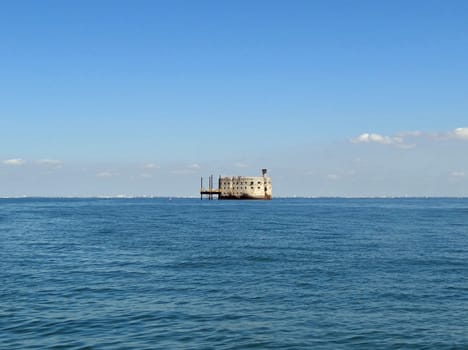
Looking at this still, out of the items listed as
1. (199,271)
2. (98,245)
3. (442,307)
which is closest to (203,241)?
(98,245)

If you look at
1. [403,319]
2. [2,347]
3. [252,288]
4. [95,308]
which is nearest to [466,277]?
[403,319]

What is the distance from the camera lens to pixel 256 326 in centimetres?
2373

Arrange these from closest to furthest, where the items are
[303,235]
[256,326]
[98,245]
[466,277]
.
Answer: [256,326] < [466,277] < [98,245] < [303,235]

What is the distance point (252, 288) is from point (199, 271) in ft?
24.2

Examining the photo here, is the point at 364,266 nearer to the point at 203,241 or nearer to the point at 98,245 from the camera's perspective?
the point at 203,241

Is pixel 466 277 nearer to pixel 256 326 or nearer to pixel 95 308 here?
pixel 256 326

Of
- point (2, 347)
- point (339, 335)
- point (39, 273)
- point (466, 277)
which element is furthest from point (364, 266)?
point (2, 347)

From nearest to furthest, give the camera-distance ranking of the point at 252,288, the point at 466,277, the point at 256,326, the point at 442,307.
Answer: the point at 256,326 → the point at 442,307 → the point at 252,288 → the point at 466,277

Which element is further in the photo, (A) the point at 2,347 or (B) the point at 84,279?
(B) the point at 84,279

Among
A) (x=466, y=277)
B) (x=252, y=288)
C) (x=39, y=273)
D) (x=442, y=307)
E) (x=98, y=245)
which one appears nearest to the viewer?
(x=442, y=307)

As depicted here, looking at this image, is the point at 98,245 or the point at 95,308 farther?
the point at 98,245

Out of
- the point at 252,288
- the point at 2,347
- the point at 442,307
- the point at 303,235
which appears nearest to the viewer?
the point at 2,347

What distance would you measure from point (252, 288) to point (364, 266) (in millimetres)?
12649

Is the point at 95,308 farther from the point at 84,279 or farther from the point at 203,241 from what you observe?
the point at 203,241
